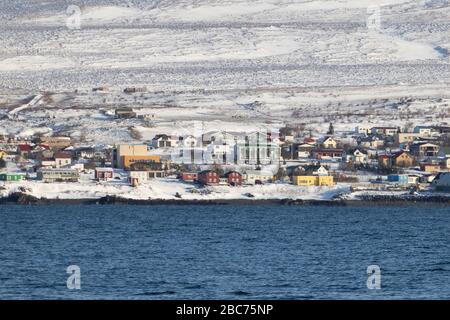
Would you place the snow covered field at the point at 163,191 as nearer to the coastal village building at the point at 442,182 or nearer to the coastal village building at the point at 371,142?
the coastal village building at the point at 442,182

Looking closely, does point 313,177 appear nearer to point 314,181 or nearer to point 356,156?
point 314,181

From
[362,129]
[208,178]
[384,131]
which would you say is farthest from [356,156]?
[362,129]

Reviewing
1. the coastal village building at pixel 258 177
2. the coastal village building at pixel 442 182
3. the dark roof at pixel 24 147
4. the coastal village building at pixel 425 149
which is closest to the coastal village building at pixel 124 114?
the dark roof at pixel 24 147

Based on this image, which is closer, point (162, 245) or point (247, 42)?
point (162, 245)

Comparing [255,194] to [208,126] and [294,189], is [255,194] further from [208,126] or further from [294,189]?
[208,126]

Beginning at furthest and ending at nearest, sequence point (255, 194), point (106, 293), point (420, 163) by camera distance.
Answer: point (420, 163), point (255, 194), point (106, 293)

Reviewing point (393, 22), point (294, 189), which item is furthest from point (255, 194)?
point (393, 22)

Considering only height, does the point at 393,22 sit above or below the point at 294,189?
above
